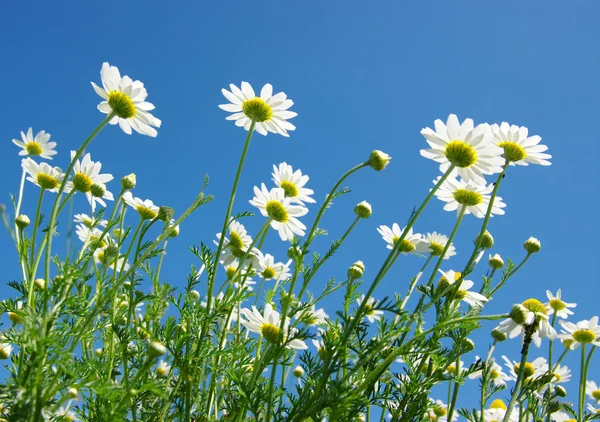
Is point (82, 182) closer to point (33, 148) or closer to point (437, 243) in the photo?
point (33, 148)

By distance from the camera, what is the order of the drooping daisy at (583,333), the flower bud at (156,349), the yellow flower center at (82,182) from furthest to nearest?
the drooping daisy at (583,333)
the yellow flower center at (82,182)
the flower bud at (156,349)

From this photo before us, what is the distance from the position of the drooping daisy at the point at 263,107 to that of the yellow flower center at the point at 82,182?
2.43 ft

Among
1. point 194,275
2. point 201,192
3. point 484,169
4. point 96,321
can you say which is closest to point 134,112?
point 201,192

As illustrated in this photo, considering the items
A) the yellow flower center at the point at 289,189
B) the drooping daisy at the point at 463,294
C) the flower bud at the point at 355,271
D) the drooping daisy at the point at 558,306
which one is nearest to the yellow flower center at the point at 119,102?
the yellow flower center at the point at 289,189

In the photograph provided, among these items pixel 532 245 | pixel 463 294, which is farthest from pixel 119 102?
pixel 532 245

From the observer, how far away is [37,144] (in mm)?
3248

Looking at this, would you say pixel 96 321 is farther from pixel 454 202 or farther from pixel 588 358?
pixel 588 358

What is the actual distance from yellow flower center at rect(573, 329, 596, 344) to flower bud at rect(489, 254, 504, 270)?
664 mm

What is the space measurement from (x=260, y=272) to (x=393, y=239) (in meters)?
0.77

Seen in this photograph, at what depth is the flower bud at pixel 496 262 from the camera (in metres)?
2.86

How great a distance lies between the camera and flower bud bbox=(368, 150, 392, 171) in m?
2.00

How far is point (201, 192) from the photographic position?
193 cm

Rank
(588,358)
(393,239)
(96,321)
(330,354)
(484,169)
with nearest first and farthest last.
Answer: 1. (330,354)
2. (484,169)
3. (96,321)
4. (393,239)
5. (588,358)

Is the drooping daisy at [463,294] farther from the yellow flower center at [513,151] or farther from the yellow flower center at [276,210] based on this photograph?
the yellow flower center at [276,210]
